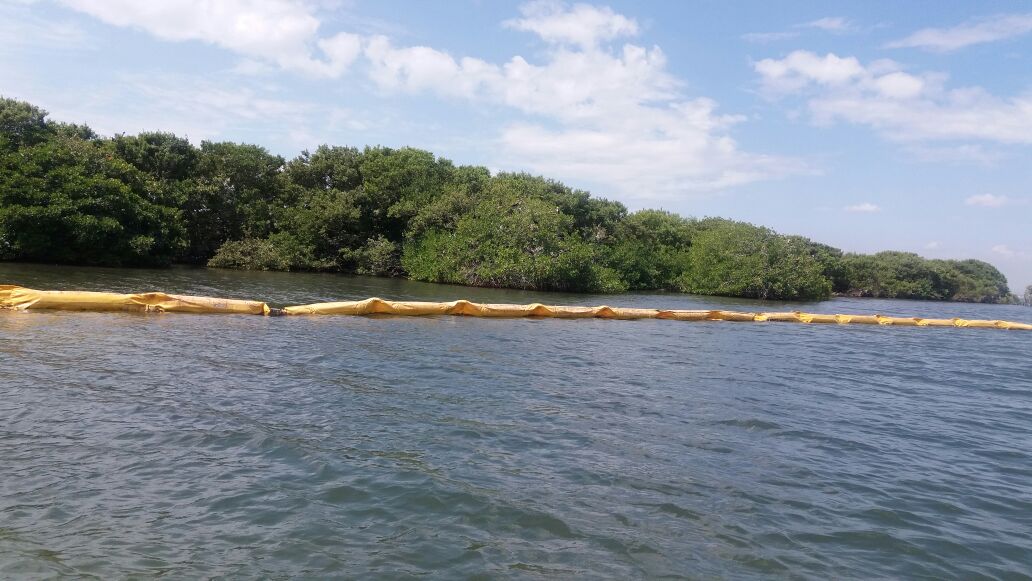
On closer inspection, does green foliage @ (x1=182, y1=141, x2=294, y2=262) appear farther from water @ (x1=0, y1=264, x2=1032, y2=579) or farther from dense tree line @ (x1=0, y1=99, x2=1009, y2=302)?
water @ (x1=0, y1=264, x2=1032, y2=579)

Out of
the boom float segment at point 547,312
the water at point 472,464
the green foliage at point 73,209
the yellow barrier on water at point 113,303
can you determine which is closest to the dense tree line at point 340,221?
the green foliage at point 73,209

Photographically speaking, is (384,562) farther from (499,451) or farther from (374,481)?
(499,451)

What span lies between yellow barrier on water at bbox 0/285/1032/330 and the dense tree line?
13.6 meters

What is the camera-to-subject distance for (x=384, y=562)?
4840 mm

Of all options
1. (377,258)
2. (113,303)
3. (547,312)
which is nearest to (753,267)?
(377,258)

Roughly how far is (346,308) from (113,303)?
18.9ft

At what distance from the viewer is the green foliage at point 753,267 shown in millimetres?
45812

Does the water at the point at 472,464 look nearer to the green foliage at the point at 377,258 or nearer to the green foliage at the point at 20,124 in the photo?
the green foliage at the point at 20,124

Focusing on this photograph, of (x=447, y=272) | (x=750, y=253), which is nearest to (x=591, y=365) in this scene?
(x=447, y=272)

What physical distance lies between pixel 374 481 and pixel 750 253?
1773 inches

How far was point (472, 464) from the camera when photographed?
7.04m

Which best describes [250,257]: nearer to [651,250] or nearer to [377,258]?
[377,258]

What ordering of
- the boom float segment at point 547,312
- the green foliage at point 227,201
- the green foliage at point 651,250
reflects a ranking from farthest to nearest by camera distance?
the green foliage at point 651,250
the green foliage at point 227,201
the boom float segment at point 547,312

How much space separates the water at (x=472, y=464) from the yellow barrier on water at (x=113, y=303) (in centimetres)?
88
